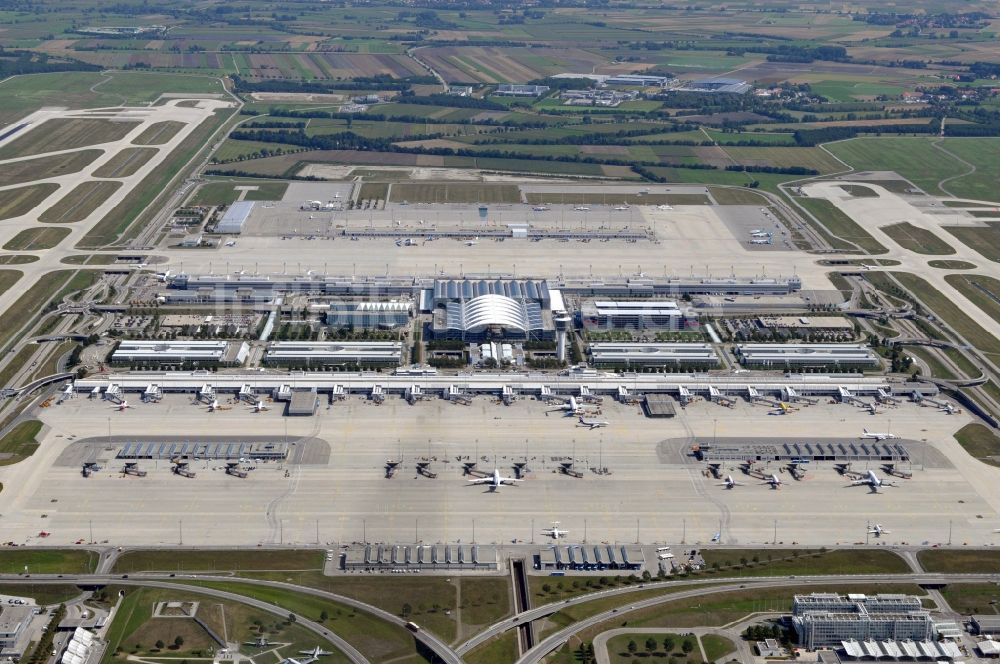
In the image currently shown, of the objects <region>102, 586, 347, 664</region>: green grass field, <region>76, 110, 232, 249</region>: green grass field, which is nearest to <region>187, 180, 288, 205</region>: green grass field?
<region>76, 110, 232, 249</region>: green grass field

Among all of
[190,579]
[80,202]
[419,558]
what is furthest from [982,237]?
[80,202]

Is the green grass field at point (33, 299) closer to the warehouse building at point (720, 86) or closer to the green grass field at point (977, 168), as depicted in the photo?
the green grass field at point (977, 168)

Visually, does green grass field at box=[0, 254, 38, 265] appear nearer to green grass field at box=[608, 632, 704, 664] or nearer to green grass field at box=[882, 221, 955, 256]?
green grass field at box=[608, 632, 704, 664]

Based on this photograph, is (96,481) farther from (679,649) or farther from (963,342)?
(963,342)

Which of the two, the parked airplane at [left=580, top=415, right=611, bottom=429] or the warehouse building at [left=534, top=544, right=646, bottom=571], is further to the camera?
the parked airplane at [left=580, top=415, right=611, bottom=429]

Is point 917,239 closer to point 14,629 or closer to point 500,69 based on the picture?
point 14,629
